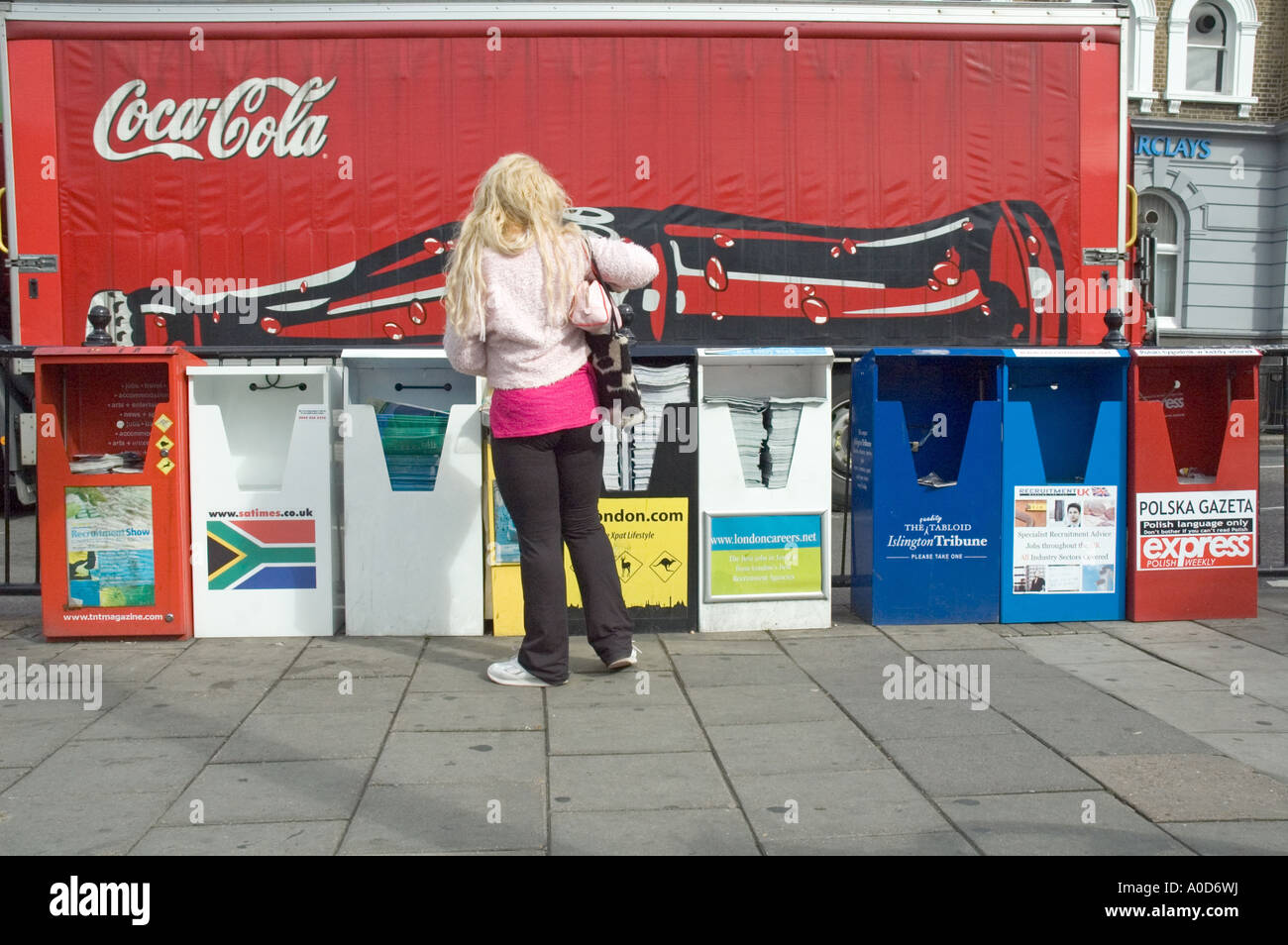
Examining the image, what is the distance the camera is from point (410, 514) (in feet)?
18.4

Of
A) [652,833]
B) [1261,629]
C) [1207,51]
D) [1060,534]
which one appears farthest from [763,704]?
[1207,51]

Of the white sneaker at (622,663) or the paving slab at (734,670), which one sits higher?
the white sneaker at (622,663)

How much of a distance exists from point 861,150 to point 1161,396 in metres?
4.49

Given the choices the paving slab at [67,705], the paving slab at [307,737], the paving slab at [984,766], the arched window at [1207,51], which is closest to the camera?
the paving slab at [984,766]

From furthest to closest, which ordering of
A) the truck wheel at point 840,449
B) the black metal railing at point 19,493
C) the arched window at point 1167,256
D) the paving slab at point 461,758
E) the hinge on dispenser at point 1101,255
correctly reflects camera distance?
the arched window at point 1167,256
the truck wheel at point 840,449
the hinge on dispenser at point 1101,255
the black metal railing at point 19,493
the paving slab at point 461,758

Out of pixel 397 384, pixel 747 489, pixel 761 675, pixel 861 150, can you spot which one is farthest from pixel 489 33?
pixel 761 675

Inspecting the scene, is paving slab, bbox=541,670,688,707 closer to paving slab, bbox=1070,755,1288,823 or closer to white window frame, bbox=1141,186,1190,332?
paving slab, bbox=1070,755,1288,823

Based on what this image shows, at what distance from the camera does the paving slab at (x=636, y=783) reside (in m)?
3.47

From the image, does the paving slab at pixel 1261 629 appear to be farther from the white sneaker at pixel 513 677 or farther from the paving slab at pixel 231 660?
the paving slab at pixel 231 660

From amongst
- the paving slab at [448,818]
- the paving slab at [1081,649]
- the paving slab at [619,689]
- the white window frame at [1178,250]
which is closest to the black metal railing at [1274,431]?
the paving slab at [1081,649]

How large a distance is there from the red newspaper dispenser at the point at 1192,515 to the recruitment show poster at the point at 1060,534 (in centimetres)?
15

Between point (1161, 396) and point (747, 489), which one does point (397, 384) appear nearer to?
point (747, 489)

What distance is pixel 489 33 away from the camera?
9.48 m

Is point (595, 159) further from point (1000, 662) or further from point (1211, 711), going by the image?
point (1211, 711)
